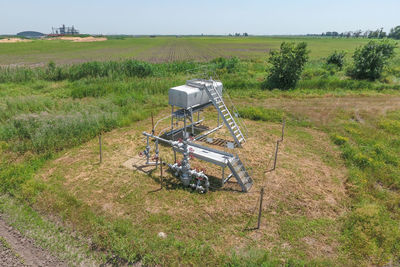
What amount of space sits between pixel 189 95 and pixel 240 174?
651 centimetres

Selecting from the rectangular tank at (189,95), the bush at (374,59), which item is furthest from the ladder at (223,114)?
the bush at (374,59)

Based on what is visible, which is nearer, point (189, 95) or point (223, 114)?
point (189, 95)

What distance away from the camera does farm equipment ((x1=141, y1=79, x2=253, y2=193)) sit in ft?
37.8

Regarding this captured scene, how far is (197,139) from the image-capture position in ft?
56.4

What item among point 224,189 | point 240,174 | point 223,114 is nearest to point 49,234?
point 224,189

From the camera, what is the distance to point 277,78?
30.5m

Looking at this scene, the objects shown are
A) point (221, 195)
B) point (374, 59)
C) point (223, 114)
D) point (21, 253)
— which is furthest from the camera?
point (374, 59)

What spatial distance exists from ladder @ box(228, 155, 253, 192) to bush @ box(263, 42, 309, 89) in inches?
832

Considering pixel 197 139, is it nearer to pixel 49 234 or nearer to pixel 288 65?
pixel 49 234

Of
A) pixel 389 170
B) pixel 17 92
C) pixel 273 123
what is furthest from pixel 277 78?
pixel 17 92

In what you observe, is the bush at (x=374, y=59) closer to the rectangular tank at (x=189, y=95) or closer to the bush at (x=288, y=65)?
the bush at (x=288, y=65)

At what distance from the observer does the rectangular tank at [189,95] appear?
15812 mm

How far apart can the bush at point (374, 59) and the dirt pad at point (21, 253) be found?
3845cm

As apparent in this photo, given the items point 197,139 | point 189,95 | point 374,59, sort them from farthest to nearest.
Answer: point 374,59
point 197,139
point 189,95
